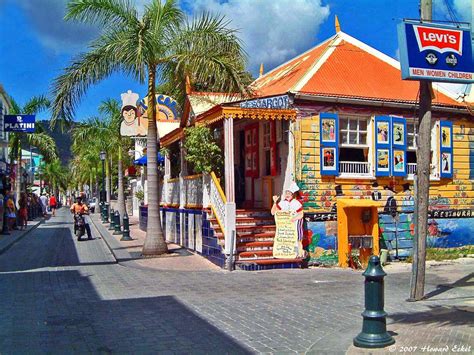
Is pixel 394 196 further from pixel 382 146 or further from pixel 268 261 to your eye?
pixel 268 261

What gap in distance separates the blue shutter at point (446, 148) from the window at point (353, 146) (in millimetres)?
2373

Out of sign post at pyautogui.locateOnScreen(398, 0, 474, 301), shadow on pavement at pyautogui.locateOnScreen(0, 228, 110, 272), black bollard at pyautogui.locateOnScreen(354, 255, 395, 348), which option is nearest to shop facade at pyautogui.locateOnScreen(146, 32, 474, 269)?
sign post at pyautogui.locateOnScreen(398, 0, 474, 301)

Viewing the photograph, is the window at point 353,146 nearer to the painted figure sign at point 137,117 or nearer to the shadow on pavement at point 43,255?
A: the shadow on pavement at point 43,255

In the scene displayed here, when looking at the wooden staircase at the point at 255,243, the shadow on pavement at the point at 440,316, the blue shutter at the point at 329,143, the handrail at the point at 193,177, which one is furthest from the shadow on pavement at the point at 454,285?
the handrail at the point at 193,177

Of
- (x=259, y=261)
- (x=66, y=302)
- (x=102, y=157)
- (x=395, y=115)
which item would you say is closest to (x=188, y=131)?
(x=259, y=261)

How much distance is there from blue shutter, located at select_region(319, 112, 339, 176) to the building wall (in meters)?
0.11

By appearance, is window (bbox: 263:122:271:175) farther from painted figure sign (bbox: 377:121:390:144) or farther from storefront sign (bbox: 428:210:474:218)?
storefront sign (bbox: 428:210:474:218)

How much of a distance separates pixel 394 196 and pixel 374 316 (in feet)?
30.5

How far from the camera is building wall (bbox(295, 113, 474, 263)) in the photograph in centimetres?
1366

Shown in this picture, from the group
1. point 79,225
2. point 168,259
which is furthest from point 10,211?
point 168,259

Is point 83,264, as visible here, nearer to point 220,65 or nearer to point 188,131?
point 188,131

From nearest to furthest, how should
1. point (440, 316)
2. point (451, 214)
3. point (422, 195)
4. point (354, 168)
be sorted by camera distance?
point (440, 316)
point (422, 195)
point (354, 168)
point (451, 214)

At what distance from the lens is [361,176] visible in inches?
567

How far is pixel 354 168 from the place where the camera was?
14445mm
